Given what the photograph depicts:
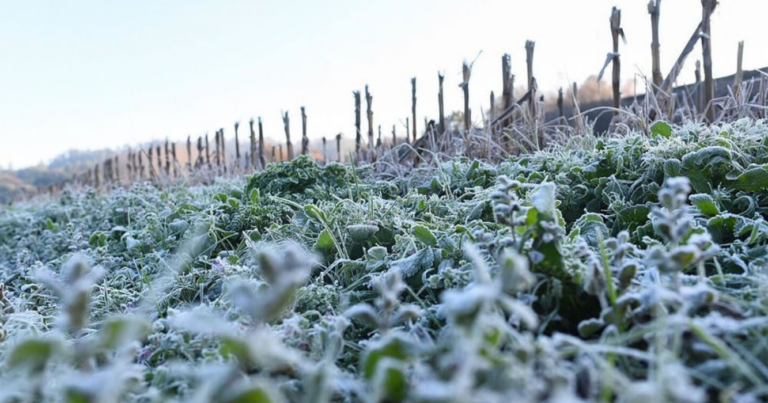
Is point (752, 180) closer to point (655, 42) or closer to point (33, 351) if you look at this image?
point (33, 351)

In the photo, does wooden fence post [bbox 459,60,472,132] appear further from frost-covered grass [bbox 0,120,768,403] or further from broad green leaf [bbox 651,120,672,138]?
broad green leaf [bbox 651,120,672,138]

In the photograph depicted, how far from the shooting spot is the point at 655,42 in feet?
10.2

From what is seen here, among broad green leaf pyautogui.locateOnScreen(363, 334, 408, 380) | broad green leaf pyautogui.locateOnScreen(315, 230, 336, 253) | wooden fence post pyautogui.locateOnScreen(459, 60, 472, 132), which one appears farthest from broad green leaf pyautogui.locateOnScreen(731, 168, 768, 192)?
wooden fence post pyautogui.locateOnScreen(459, 60, 472, 132)

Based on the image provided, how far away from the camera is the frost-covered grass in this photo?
A: 0.50 m

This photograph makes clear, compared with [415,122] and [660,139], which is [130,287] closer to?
[660,139]

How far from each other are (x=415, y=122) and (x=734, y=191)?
3.61 metres

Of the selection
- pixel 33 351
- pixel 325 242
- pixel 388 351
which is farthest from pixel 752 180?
pixel 33 351

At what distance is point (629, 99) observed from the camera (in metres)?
8.62

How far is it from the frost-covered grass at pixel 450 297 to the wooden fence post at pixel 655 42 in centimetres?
126

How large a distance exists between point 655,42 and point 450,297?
3244 millimetres

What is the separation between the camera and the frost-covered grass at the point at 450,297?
498mm

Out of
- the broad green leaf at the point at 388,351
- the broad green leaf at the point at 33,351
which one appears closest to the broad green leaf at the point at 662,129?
the broad green leaf at the point at 388,351

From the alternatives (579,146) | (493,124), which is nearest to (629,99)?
(493,124)

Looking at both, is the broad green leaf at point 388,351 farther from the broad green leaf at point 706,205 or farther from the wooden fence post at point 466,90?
the wooden fence post at point 466,90
